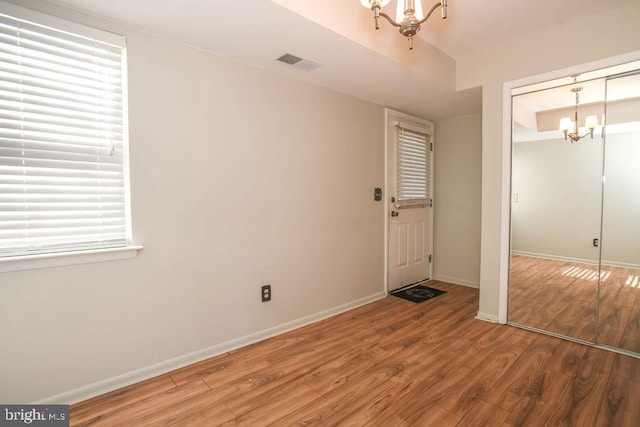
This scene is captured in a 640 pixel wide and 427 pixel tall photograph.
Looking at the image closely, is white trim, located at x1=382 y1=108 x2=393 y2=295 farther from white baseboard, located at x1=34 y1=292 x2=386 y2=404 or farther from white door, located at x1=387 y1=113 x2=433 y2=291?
white baseboard, located at x1=34 y1=292 x2=386 y2=404

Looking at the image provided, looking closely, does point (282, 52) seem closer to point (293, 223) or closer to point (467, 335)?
point (293, 223)

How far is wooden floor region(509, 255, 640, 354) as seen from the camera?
237 centimetres

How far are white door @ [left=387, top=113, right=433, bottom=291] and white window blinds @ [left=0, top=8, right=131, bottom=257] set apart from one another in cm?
283

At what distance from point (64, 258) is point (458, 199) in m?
4.28

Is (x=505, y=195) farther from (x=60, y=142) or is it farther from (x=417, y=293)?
(x=60, y=142)

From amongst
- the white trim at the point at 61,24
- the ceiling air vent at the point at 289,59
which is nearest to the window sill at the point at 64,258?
the white trim at the point at 61,24

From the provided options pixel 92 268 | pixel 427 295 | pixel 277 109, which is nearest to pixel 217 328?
pixel 92 268

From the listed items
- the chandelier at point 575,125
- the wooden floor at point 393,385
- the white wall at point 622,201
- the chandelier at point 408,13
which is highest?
the chandelier at point 408,13

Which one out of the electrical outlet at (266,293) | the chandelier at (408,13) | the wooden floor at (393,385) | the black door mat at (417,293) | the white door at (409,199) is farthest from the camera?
the white door at (409,199)

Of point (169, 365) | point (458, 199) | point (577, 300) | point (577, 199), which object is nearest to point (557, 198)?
point (577, 199)

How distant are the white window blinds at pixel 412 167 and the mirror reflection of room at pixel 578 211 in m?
1.29

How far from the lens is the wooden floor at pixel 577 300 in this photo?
7.78ft

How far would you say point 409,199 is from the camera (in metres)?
4.03

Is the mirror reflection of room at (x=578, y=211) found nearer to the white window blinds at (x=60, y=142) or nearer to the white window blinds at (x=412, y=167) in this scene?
the white window blinds at (x=412, y=167)
